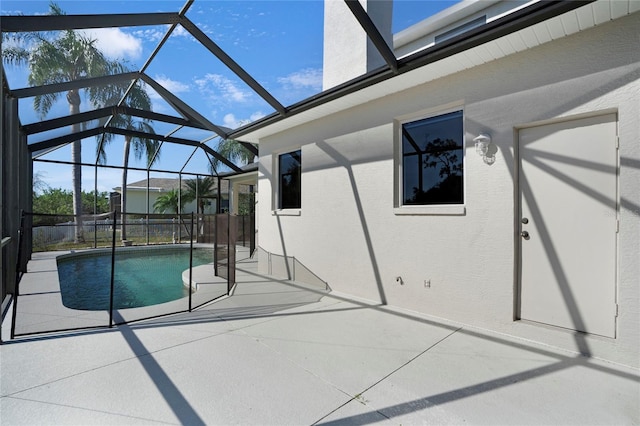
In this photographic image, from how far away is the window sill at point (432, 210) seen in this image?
3720 mm

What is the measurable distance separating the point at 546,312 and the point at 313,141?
4.35 meters

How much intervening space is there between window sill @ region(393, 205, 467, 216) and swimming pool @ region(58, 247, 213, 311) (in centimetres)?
472

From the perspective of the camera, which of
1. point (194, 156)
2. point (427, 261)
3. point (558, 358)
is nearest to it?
point (558, 358)

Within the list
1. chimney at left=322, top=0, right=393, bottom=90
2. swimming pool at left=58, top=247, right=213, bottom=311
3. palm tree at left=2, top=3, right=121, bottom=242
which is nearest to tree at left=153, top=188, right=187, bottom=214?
swimming pool at left=58, top=247, right=213, bottom=311

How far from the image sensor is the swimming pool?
20.1 feet

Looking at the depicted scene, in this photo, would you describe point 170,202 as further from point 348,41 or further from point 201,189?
point 348,41

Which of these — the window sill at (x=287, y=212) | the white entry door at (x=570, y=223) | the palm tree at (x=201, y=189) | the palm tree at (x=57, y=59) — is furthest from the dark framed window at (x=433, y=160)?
the palm tree at (x=201, y=189)

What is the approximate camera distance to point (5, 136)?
4.82 metres

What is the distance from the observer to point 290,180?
6.62 metres

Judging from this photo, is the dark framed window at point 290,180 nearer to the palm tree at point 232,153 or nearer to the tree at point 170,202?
the palm tree at point 232,153

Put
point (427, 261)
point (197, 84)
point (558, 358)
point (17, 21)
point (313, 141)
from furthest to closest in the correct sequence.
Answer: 1. point (197, 84)
2. point (313, 141)
3. point (427, 261)
4. point (17, 21)
5. point (558, 358)

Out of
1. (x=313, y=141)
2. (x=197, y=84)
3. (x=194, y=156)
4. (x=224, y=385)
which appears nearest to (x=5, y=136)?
(x=197, y=84)

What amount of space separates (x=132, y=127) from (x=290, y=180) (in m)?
7.68

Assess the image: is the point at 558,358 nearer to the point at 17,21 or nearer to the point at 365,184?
the point at 365,184
